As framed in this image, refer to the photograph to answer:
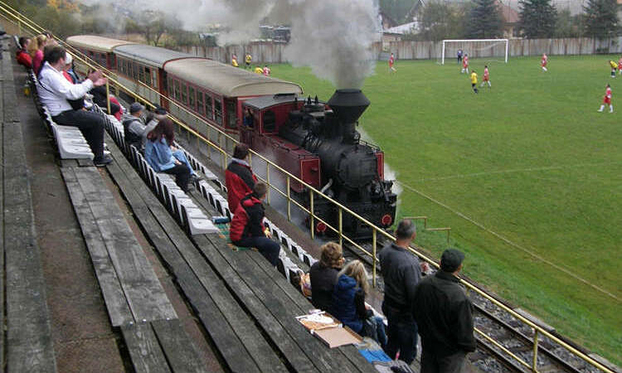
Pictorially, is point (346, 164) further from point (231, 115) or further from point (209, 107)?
point (209, 107)

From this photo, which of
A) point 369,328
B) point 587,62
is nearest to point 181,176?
point 369,328

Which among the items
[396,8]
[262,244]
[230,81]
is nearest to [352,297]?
[262,244]

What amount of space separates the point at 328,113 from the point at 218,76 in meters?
6.10

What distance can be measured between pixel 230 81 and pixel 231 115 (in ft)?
3.40

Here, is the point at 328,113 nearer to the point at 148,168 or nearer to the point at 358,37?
the point at 358,37

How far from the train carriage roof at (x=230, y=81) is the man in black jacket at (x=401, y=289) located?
37.1 feet

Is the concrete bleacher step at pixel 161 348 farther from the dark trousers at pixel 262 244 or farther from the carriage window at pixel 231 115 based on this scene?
the carriage window at pixel 231 115

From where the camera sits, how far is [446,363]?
5.06 meters

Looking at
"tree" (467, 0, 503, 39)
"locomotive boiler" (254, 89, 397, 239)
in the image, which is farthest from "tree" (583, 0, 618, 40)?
"locomotive boiler" (254, 89, 397, 239)

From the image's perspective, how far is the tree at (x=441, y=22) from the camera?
71562 millimetres

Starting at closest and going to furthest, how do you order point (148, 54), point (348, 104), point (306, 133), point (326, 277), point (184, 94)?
1. point (326, 277)
2. point (348, 104)
3. point (306, 133)
4. point (184, 94)
5. point (148, 54)

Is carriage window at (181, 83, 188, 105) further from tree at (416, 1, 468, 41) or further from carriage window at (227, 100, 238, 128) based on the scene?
tree at (416, 1, 468, 41)

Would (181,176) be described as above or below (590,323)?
above

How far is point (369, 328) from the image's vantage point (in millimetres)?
6020
